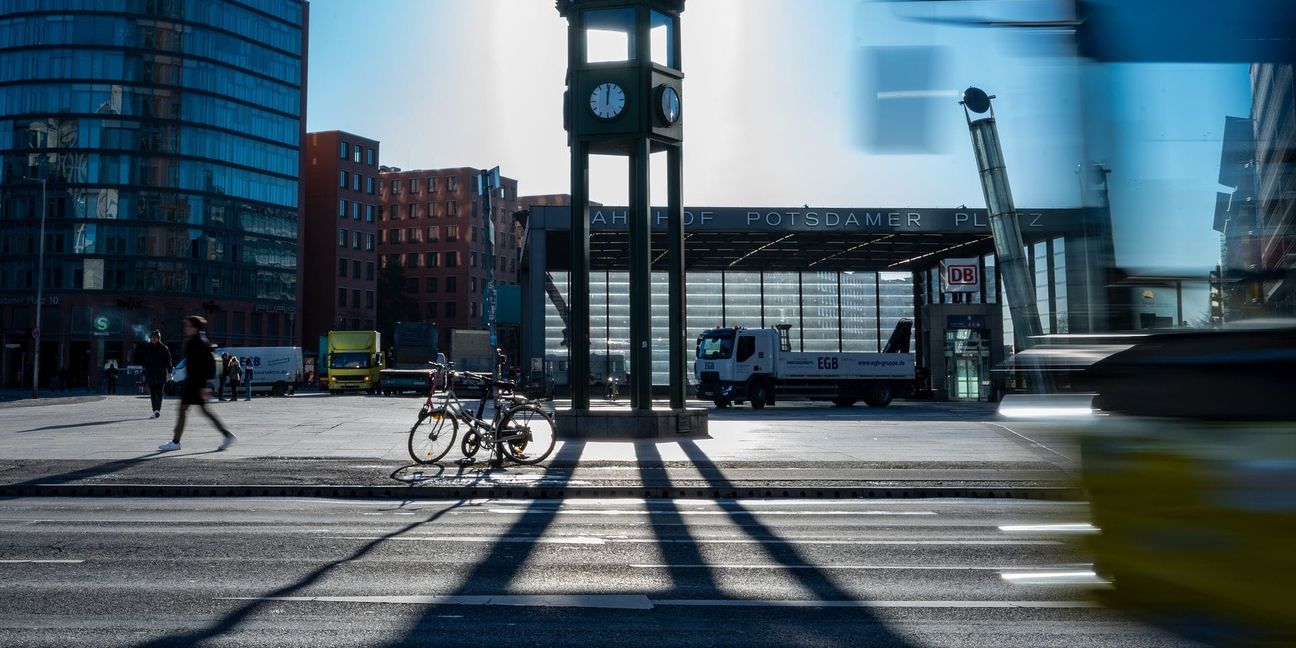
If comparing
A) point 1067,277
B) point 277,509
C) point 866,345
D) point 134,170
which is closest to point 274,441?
point 277,509

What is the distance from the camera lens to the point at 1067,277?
404cm

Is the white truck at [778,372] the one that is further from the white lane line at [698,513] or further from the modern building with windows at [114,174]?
the modern building with windows at [114,174]

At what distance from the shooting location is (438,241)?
110250 mm

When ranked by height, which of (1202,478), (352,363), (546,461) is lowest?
(546,461)

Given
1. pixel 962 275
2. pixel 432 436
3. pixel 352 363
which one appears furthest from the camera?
pixel 352 363

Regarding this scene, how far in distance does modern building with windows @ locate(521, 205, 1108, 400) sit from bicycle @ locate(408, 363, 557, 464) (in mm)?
18749

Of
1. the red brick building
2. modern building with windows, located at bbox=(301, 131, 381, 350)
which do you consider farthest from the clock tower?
the red brick building

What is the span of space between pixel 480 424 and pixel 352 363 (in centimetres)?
3755

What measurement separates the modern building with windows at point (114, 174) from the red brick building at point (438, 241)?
35.0m

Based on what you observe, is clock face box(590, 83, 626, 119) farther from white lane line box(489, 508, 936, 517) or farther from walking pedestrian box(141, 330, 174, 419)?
white lane line box(489, 508, 936, 517)

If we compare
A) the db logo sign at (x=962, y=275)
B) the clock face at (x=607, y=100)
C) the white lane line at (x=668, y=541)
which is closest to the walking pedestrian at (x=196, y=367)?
the white lane line at (x=668, y=541)

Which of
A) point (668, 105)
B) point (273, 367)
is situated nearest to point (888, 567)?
point (668, 105)

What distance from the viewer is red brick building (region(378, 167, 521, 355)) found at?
109312 millimetres

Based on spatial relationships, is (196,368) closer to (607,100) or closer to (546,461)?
(546,461)
